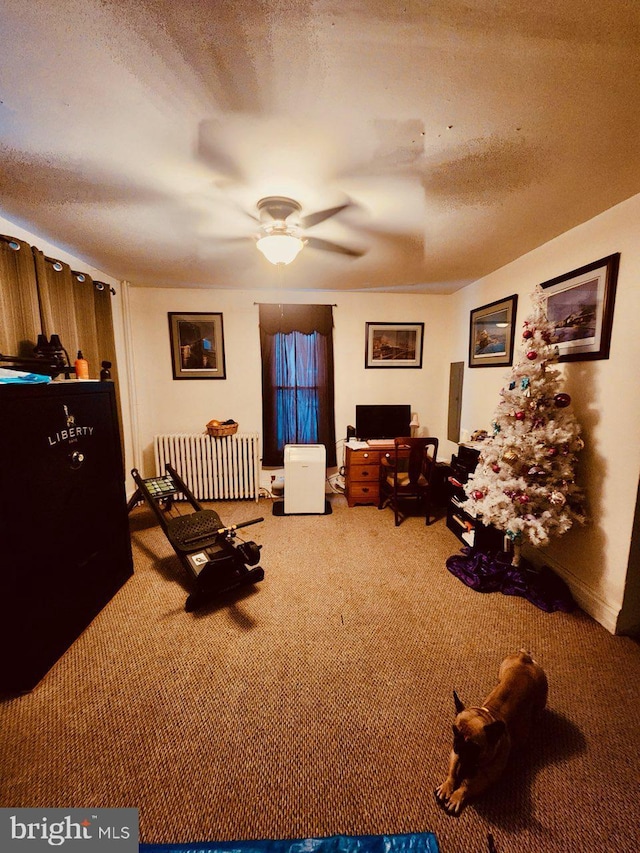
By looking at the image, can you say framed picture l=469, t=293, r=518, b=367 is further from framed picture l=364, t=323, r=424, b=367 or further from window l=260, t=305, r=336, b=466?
window l=260, t=305, r=336, b=466

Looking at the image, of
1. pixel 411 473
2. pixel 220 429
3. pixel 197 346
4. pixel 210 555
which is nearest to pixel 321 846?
pixel 210 555

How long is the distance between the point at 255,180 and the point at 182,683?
8.44 feet

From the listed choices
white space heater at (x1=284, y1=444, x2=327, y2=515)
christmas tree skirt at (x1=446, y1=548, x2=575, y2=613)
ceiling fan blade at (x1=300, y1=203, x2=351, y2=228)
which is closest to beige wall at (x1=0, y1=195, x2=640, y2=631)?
christmas tree skirt at (x1=446, y1=548, x2=575, y2=613)

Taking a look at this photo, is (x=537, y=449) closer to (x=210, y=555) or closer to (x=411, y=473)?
(x=411, y=473)

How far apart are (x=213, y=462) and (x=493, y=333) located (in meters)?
3.37

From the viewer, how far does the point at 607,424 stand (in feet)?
6.28

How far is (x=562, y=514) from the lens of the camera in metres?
1.99

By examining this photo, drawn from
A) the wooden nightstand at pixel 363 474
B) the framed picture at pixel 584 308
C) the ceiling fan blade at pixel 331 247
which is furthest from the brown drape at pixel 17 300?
the framed picture at pixel 584 308

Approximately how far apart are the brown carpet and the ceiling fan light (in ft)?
7.42

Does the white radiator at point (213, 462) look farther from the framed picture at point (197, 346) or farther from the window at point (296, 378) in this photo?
the framed picture at point (197, 346)

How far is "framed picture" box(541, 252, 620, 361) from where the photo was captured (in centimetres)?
187

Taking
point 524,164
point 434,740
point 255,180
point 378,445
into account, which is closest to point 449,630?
point 434,740

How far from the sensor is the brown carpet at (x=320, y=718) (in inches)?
43.0

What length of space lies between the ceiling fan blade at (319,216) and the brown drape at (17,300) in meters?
1.87
